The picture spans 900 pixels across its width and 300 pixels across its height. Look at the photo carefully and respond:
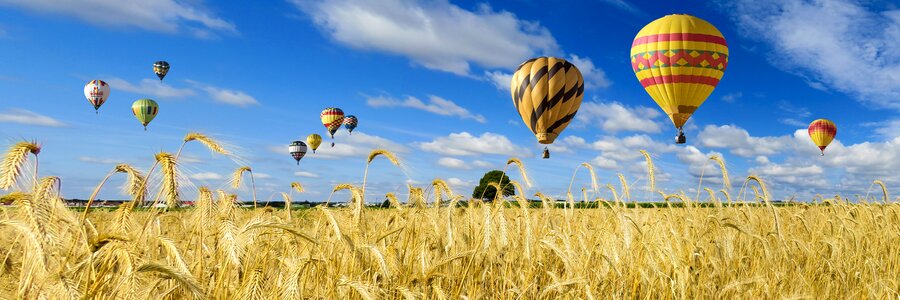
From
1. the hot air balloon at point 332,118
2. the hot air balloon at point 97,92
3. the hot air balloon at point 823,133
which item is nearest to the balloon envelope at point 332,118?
the hot air balloon at point 332,118

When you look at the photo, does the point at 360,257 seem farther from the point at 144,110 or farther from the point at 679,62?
the point at 144,110

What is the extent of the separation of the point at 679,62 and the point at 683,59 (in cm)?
24

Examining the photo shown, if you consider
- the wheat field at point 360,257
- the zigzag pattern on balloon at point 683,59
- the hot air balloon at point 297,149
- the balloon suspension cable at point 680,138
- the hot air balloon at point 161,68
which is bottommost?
the wheat field at point 360,257

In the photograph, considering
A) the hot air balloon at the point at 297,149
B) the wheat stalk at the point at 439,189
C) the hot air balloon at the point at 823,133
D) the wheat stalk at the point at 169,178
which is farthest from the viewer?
the hot air balloon at the point at 297,149

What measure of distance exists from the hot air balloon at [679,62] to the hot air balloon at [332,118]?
109ft

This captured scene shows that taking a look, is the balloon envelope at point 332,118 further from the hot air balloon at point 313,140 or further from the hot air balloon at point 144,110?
the hot air balloon at point 144,110

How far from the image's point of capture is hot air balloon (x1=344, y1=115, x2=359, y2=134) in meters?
56.9

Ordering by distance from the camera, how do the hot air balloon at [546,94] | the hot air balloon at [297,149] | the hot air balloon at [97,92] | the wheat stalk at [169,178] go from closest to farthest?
the wheat stalk at [169,178], the hot air balloon at [546,94], the hot air balloon at [97,92], the hot air balloon at [297,149]

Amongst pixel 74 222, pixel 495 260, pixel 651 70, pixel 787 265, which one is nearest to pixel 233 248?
pixel 74 222

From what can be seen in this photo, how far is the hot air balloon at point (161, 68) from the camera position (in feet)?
181

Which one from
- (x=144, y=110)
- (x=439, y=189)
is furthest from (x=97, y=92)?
(x=439, y=189)

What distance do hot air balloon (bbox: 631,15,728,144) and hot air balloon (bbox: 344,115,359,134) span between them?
3398cm

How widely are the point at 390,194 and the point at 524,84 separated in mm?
25353

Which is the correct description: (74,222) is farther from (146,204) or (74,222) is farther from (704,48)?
(704,48)
